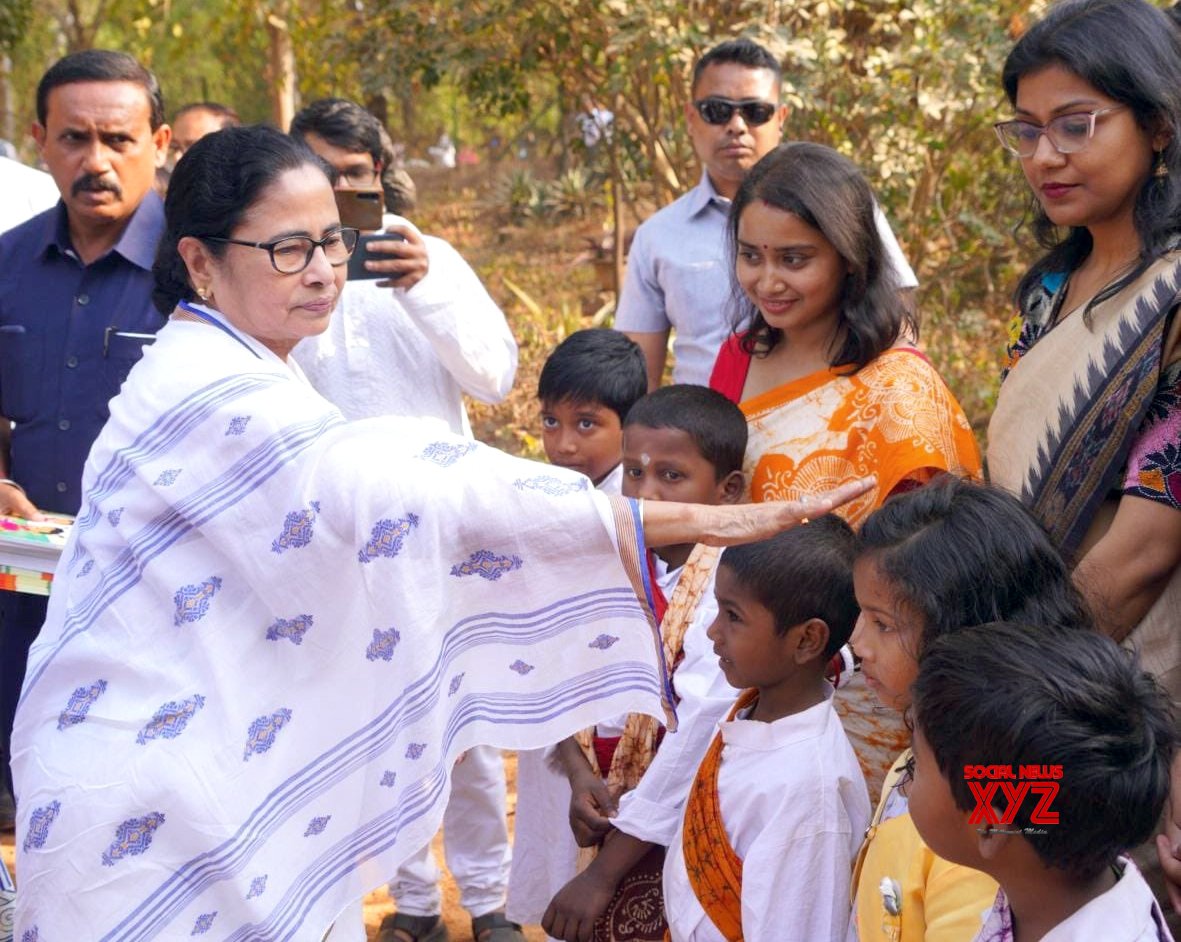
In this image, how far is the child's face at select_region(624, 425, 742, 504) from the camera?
288cm

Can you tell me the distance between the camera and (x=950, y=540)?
2.12 m

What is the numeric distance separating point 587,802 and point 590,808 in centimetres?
2

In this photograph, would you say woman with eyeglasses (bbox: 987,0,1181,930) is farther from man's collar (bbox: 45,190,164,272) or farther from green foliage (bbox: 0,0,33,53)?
green foliage (bbox: 0,0,33,53)

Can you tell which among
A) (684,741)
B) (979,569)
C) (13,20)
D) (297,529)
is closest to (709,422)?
(684,741)

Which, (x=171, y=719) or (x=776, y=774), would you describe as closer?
(x=171, y=719)

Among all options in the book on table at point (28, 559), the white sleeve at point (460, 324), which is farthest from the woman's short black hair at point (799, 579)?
the book on table at point (28, 559)

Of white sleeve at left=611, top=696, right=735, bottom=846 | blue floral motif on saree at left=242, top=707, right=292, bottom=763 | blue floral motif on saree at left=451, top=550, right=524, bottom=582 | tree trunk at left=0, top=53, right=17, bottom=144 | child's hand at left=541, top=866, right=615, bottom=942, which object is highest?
blue floral motif on saree at left=451, top=550, right=524, bottom=582

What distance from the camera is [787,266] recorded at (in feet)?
9.46

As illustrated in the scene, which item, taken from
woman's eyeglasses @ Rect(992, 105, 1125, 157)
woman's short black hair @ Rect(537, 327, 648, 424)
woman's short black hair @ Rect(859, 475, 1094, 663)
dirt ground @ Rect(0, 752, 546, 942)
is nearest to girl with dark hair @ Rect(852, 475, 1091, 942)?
woman's short black hair @ Rect(859, 475, 1094, 663)

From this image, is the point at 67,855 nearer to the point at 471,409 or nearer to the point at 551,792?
the point at 551,792

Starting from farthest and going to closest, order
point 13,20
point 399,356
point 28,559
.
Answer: point 13,20
point 399,356
point 28,559

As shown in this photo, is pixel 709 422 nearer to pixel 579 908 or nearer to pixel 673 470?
pixel 673 470

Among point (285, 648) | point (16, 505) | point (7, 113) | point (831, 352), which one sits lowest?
point (7, 113)

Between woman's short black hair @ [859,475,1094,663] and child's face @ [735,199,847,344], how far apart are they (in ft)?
2.73
